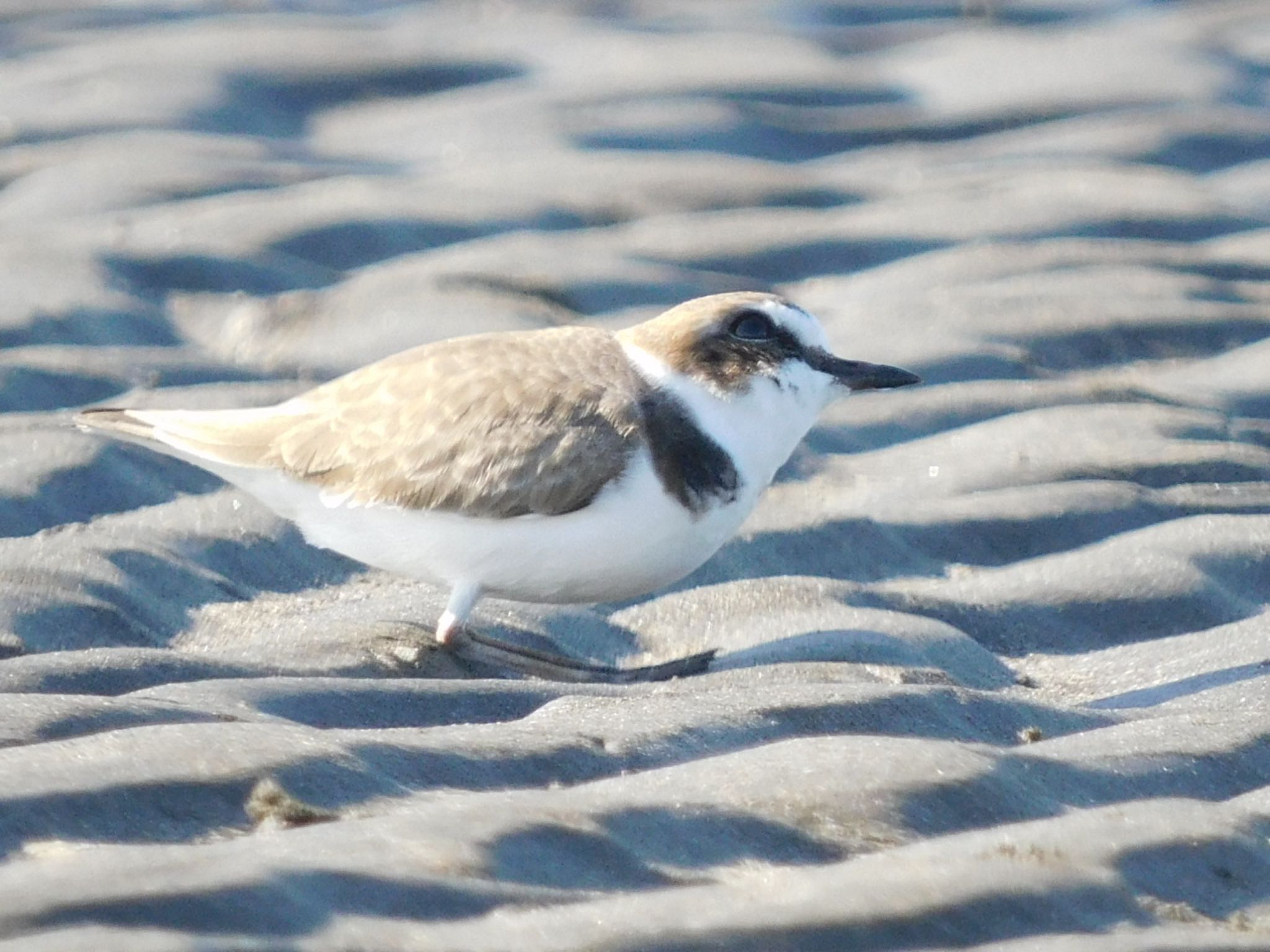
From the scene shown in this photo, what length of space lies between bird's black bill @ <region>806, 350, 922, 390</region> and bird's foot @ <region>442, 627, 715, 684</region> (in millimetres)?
885

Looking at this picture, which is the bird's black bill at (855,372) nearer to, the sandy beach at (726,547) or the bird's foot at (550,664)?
the sandy beach at (726,547)

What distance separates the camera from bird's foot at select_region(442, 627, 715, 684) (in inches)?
160

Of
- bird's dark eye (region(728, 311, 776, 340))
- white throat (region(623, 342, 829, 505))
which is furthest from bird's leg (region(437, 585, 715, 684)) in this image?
bird's dark eye (region(728, 311, 776, 340))

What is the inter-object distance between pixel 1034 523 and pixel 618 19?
5.14 metres

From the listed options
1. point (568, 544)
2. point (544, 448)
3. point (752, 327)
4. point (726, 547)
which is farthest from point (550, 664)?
point (752, 327)

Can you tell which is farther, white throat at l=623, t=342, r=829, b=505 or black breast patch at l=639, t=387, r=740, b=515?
white throat at l=623, t=342, r=829, b=505

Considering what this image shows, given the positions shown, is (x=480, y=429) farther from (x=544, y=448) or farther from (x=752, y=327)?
(x=752, y=327)

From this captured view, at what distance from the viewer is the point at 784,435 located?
464 centimetres

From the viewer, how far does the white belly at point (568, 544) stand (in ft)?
13.9

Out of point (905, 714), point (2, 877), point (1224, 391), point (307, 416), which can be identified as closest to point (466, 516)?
point (307, 416)

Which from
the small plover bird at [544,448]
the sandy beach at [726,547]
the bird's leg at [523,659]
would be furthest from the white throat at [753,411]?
the bird's leg at [523,659]

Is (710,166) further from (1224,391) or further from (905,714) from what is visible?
(905,714)

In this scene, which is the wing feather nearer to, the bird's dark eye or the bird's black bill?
the bird's dark eye

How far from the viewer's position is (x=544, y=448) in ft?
14.1
